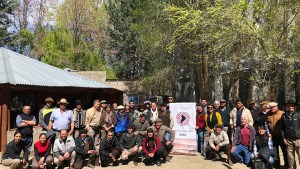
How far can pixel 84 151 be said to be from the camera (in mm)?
8453

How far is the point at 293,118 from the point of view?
776 centimetres

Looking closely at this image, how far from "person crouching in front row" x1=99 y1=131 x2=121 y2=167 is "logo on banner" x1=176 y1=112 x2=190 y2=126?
223 centimetres

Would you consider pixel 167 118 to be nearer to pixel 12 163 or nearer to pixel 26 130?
pixel 26 130

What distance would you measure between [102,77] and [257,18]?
55.8 feet

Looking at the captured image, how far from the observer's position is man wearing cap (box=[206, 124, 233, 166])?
350 inches

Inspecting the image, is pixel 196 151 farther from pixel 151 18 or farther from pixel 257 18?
pixel 151 18

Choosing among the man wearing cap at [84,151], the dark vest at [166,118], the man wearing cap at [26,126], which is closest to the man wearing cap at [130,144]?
the man wearing cap at [84,151]

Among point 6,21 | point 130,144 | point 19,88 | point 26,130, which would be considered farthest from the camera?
point 6,21

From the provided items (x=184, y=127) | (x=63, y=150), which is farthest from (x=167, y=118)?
(x=63, y=150)

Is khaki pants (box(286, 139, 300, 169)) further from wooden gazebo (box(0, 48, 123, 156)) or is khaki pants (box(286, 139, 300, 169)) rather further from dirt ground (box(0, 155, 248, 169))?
wooden gazebo (box(0, 48, 123, 156))

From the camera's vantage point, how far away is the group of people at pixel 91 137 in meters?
8.10

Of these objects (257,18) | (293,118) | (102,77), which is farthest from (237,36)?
(102,77)

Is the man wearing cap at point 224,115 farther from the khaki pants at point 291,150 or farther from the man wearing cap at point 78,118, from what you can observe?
the man wearing cap at point 78,118

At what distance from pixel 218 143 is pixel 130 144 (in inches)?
97.4
